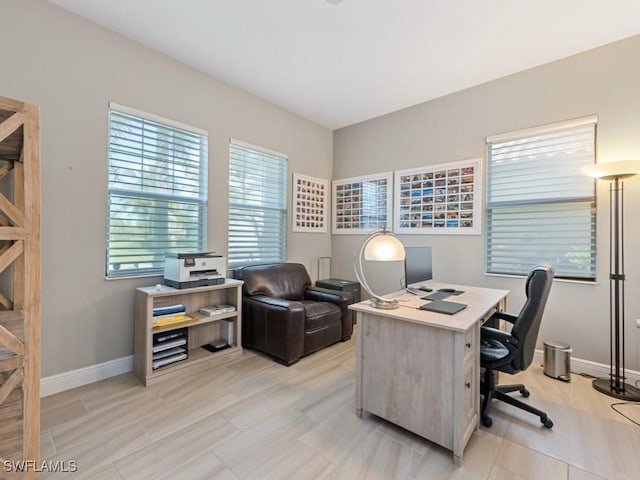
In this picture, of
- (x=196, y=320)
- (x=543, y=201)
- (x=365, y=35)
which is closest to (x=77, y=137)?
(x=196, y=320)

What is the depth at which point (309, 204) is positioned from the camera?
4328mm

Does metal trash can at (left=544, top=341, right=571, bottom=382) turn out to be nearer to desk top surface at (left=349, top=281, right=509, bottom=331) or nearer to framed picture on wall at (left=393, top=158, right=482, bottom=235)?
desk top surface at (left=349, top=281, right=509, bottom=331)

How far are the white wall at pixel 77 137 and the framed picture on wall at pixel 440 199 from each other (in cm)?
284

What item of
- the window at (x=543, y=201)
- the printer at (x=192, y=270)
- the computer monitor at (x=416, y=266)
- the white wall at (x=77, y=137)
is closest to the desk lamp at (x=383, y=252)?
the computer monitor at (x=416, y=266)

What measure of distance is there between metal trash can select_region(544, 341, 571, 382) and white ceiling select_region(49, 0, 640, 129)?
2.75m

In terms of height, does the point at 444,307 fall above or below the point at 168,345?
above

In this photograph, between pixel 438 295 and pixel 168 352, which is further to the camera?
pixel 168 352

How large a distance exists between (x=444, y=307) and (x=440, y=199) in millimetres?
1991

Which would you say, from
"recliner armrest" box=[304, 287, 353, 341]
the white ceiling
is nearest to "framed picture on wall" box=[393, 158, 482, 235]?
the white ceiling

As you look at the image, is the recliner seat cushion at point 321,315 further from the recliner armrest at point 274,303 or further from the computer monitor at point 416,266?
the computer monitor at point 416,266

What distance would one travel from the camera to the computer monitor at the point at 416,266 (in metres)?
2.55

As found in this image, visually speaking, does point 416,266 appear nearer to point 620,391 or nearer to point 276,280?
point 276,280

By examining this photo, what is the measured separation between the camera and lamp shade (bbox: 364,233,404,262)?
202 centimetres

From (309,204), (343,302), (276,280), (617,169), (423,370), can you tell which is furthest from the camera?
(309,204)
